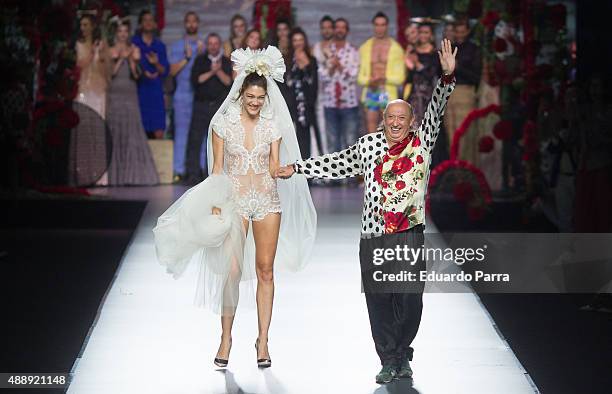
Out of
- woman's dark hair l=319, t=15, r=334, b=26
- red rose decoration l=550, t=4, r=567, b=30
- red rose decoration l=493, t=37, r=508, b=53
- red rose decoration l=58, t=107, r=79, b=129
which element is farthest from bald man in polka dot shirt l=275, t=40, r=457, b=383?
woman's dark hair l=319, t=15, r=334, b=26

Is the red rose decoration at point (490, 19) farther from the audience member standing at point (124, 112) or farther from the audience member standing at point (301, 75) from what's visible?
the audience member standing at point (124, 112)

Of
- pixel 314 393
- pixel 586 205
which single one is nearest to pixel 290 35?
pixel 586 205

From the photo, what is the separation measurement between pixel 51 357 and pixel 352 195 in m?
8.46

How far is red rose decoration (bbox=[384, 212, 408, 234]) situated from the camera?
5711mm

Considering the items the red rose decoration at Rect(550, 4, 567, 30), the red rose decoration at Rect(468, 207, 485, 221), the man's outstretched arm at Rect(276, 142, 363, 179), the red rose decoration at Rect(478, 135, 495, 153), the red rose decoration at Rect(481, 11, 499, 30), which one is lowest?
the red rose decoration at Rect(468, 207, 485, 221)

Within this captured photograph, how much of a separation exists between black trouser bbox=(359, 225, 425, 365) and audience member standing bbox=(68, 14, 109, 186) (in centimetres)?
947

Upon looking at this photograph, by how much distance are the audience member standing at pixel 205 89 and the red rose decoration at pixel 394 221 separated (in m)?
9.38

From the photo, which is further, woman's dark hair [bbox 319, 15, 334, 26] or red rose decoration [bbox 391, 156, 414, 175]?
woman's dark hair [bbox 319, 15, 334, 26]

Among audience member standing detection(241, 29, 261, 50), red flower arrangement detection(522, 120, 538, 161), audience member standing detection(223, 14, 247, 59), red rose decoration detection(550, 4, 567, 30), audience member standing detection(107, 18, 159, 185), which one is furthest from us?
audience member standing detection(107, 18, 159, 185)

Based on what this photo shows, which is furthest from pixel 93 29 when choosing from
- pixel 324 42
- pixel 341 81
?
pixel 341 81

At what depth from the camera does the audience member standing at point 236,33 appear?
15.1 meters

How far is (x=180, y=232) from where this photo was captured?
5.93 meters

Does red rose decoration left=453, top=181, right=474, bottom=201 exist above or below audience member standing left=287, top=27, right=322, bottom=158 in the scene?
below

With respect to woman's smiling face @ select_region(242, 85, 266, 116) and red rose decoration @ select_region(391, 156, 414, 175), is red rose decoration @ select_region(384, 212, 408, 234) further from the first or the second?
woman's smiling face @ select_region(242, 85, 266, 116)
